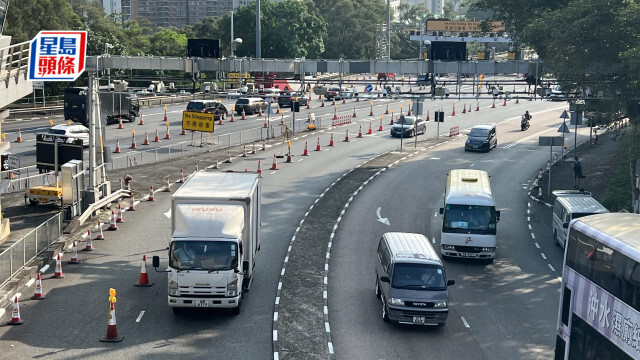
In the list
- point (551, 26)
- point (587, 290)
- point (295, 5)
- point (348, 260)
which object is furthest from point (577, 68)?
point (295, 5)

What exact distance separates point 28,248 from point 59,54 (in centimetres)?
911

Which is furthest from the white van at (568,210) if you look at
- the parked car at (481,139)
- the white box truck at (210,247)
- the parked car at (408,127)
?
the parked car at (408,127)

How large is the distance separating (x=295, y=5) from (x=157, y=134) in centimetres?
5160

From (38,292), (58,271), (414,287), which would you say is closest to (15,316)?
(38,292)

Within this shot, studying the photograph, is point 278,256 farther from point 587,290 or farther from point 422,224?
point 587,290

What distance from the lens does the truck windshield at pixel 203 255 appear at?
895 inches

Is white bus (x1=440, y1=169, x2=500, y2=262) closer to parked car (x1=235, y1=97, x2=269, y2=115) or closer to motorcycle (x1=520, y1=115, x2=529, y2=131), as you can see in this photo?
motorcycle (x1=520, y1=115, x2=529, y2=131)

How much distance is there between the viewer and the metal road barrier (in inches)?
965

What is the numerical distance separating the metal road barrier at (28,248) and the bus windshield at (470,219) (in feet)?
Result: 45.5

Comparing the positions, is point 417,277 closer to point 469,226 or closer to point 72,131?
point 469,226

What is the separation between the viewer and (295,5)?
10288 centimetres

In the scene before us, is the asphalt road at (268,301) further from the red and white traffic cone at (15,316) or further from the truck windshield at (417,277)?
the truck windshield at (417,277)

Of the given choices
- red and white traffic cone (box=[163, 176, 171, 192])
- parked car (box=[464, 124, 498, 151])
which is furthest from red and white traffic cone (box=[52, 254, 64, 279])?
parked car (box=[464, 124, 498, 151])

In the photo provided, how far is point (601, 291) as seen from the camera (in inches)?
594
